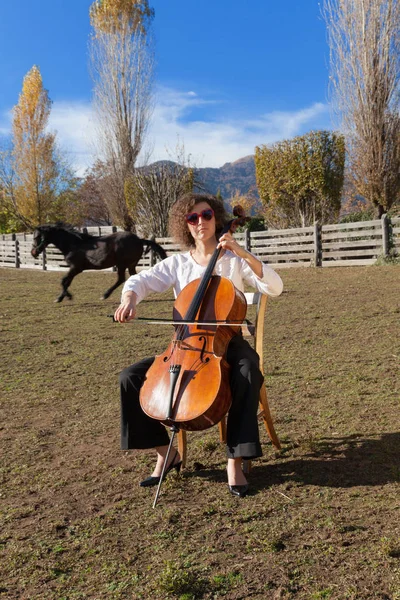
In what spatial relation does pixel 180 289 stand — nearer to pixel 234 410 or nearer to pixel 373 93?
pixel 234 410

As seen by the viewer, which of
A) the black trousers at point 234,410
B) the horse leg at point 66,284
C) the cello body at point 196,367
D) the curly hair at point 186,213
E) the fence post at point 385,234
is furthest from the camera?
the fence post at point 385,234

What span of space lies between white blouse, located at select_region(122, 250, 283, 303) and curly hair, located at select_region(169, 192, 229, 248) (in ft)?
0.59

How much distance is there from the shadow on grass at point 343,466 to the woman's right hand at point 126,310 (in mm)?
1023

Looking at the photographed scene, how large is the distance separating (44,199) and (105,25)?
11.3 meters

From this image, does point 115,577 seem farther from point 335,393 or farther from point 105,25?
point 105,25

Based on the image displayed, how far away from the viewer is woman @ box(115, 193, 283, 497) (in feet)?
8.55

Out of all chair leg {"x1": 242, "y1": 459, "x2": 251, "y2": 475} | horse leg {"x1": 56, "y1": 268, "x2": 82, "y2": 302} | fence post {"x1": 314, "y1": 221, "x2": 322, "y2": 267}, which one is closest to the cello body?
chair leg {"x1": 242, "y1": 459, "x2": 251, "y2": 475}

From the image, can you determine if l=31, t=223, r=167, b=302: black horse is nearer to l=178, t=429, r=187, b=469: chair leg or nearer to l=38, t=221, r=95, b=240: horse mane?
l=38, t=221, r=95, b=240: horse mane

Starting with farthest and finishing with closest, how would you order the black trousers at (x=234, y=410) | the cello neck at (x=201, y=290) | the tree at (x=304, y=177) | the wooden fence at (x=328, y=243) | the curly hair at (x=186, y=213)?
the tree at (x=304, y=177) → the wooden fence at (x=328, y=243) → the curly hair at (x=186, y=213) → the cello neck at (x=201, y=290) → the black trousers at (x=234, y=410)

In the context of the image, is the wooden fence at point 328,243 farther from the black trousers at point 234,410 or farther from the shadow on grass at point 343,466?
the black trousers at point 234,410

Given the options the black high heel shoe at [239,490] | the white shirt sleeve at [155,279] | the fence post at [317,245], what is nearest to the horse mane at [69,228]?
the fence post at [317,245]

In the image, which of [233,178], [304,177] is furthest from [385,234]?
[233,178]

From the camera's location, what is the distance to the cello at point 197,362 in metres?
2.43

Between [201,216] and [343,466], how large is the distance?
→ 4.95 feet
